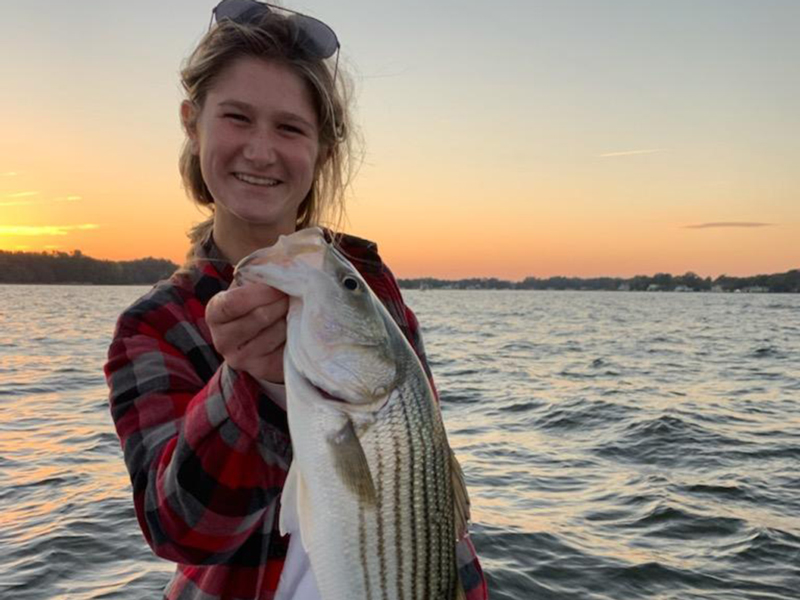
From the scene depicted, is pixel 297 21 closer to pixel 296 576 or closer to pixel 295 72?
pixel 295 72

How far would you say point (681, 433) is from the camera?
13.6 m

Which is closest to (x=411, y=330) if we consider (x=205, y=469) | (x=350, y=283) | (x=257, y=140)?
(x=257, y=140)

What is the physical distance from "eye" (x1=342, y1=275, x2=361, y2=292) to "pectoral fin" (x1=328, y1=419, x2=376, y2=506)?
420 millimetres

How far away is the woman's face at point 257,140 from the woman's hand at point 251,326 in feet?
3.98

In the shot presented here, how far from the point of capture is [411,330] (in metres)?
3.81

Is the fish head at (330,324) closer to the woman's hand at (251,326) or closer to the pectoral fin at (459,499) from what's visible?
the woman's hand at (251,326)

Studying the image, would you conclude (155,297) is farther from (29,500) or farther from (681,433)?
(681,433)

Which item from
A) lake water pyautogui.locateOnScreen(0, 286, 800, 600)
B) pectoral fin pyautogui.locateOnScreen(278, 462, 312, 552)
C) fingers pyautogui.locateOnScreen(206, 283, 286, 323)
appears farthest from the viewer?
lake water pyautogui.locateOnScreen(0, 286, 800, 600)

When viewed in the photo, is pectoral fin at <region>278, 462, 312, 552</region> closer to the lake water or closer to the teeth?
the teeth

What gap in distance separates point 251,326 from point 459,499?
37.3 inches

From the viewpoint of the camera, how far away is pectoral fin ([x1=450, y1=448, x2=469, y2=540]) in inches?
99.7

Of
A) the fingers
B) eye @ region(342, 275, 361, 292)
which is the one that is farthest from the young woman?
eye @ region(342, 275, 361, 292)

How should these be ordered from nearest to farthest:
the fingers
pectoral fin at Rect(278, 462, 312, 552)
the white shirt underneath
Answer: the fingers < pectoral fin at Rect(278, 462, 312, 552) < the white shirt underneath

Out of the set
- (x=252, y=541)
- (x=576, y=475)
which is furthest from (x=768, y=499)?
(x=252, y=541)
